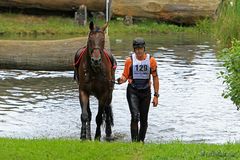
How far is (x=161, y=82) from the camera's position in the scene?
61.2 feet

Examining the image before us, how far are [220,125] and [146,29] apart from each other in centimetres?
1644

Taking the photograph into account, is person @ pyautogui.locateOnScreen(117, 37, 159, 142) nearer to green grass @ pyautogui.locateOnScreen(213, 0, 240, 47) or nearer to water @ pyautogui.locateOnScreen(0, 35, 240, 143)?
water @ pyautogui.locateOnScreen(0, 35, 240, 143)

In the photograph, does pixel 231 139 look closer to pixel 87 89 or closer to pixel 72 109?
pixel 87 89

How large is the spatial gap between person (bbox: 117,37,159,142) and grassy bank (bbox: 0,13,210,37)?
1633 centimetres

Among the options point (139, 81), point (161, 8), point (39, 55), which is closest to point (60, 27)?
point (161, 8)

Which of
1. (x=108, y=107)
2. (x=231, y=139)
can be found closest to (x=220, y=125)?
(x=231, y=139)

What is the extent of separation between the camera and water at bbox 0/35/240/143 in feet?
43.6

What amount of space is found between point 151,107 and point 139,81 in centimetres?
422

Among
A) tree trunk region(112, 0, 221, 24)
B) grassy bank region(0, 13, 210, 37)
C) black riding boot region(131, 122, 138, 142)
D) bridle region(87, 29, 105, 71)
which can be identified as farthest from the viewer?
tree trunk region(112, 0, 221, 24)

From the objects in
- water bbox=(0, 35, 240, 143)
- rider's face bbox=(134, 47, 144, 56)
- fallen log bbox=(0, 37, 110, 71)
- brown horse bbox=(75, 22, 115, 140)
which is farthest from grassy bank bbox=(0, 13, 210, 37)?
rider's face bbox=(134, 47, 144, 56)

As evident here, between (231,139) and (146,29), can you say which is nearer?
(231,139)

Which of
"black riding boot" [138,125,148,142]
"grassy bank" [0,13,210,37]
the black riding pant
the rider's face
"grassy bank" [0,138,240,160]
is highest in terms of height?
the rider's face

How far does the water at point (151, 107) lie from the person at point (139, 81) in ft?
3.92

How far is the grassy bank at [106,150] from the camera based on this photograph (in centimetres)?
970
